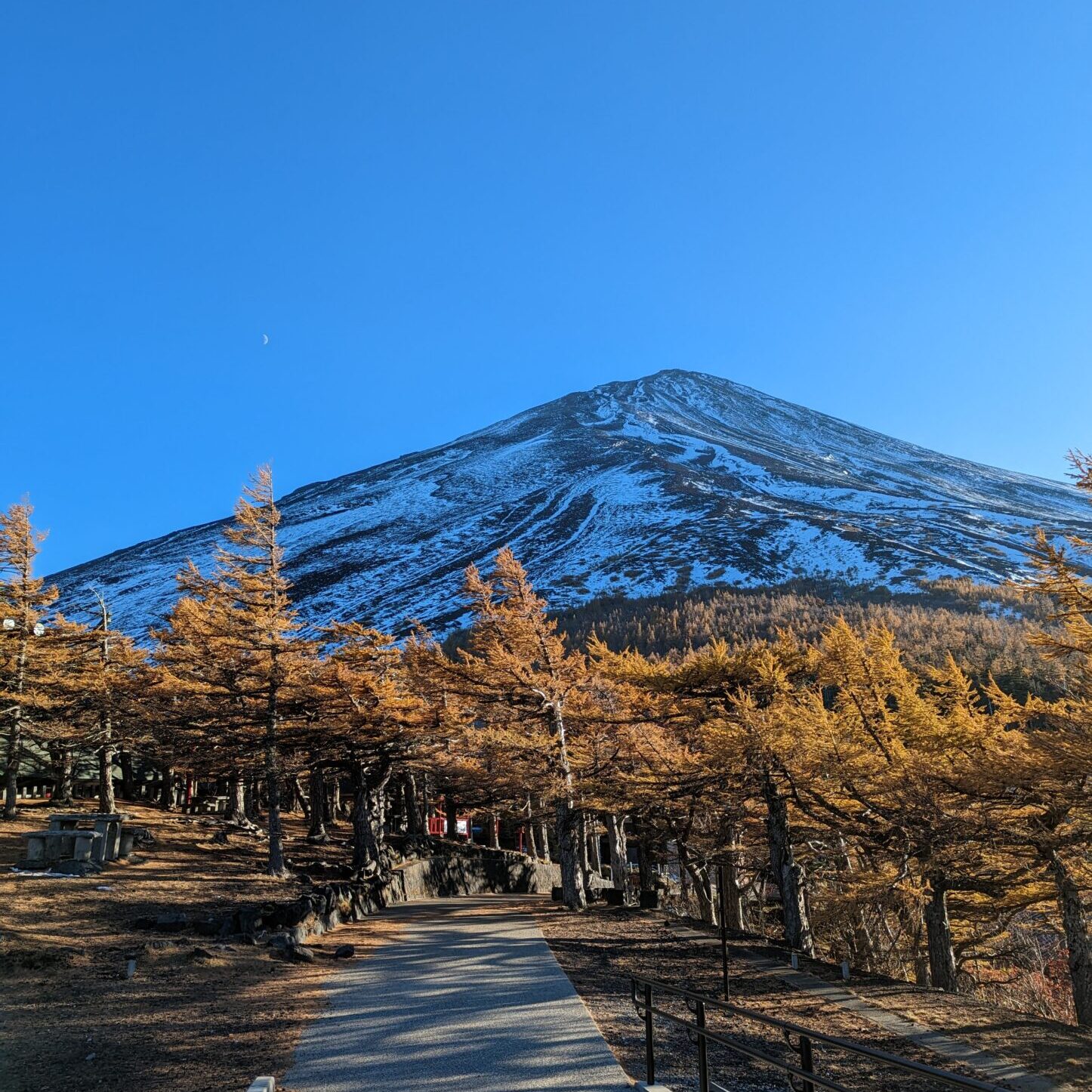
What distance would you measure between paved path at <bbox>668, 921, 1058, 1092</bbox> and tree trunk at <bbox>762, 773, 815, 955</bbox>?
247 centimetres

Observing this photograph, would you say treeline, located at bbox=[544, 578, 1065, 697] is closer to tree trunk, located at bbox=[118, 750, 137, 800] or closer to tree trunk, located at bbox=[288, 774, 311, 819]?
tree trunk, located at bbox=[288, 774, 311, 819]

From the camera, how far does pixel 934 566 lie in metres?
129

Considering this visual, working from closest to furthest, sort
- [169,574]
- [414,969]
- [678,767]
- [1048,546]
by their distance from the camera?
[1048,546] < [414,969] < [678,767] < [169,574]

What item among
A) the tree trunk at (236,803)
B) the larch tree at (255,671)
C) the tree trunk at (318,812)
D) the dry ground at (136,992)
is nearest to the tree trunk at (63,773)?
the tree trunk at (236,803)

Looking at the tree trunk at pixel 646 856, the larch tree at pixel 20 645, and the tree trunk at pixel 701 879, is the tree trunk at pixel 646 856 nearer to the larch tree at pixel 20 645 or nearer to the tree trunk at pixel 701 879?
the tree trunk at pixel 701 879

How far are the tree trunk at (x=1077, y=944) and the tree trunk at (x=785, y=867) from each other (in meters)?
5.24

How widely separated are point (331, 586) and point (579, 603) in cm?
5785

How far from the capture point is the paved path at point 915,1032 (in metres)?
8.66

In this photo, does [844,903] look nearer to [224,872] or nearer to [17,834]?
[224,872]

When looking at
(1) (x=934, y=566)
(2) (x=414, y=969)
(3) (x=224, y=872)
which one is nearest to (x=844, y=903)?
(2) (x=414, y=969)

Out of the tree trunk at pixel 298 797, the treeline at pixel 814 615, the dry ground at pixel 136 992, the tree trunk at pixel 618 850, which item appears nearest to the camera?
the dry ground at pixel 136 992

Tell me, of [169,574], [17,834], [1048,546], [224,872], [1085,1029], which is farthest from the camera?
[169,574]

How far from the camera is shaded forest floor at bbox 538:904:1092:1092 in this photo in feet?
27.9

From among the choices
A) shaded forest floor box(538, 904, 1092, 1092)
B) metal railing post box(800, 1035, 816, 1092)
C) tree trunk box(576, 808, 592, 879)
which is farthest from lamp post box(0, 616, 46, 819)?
metal railing post box(800, 1035, 816, 1092)
